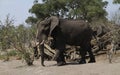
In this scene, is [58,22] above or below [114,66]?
above

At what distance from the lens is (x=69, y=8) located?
42.6 metres

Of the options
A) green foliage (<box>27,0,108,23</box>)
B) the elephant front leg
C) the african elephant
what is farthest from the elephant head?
green foliage (<box>27,0,108,23</box>)

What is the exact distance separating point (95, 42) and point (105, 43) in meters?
0.54

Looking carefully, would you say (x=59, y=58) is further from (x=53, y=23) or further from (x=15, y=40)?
(x=15, y=40)

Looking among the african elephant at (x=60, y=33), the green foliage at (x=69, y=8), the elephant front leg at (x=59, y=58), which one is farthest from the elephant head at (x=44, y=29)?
the green foliage at (x=69, y=8)

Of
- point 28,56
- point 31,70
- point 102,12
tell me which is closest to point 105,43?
point 28,56

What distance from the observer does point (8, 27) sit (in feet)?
56.1

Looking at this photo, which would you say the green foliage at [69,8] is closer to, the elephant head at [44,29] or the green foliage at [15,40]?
the green foliage at [15,40]

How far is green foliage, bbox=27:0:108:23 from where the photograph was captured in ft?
131

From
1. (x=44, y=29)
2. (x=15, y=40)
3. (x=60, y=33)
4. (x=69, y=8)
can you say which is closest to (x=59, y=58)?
(x=60, y=33)

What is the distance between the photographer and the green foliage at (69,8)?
40031mm

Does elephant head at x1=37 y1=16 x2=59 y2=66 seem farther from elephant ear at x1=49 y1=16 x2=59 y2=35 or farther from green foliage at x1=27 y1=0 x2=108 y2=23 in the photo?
green foliage at x1=27 y1=0 x2=108 y2=23

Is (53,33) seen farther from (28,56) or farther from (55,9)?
(55,9)

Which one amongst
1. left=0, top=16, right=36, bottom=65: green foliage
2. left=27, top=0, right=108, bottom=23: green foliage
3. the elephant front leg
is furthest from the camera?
left=27, top=0, right=108, bottom=23: green foliage
